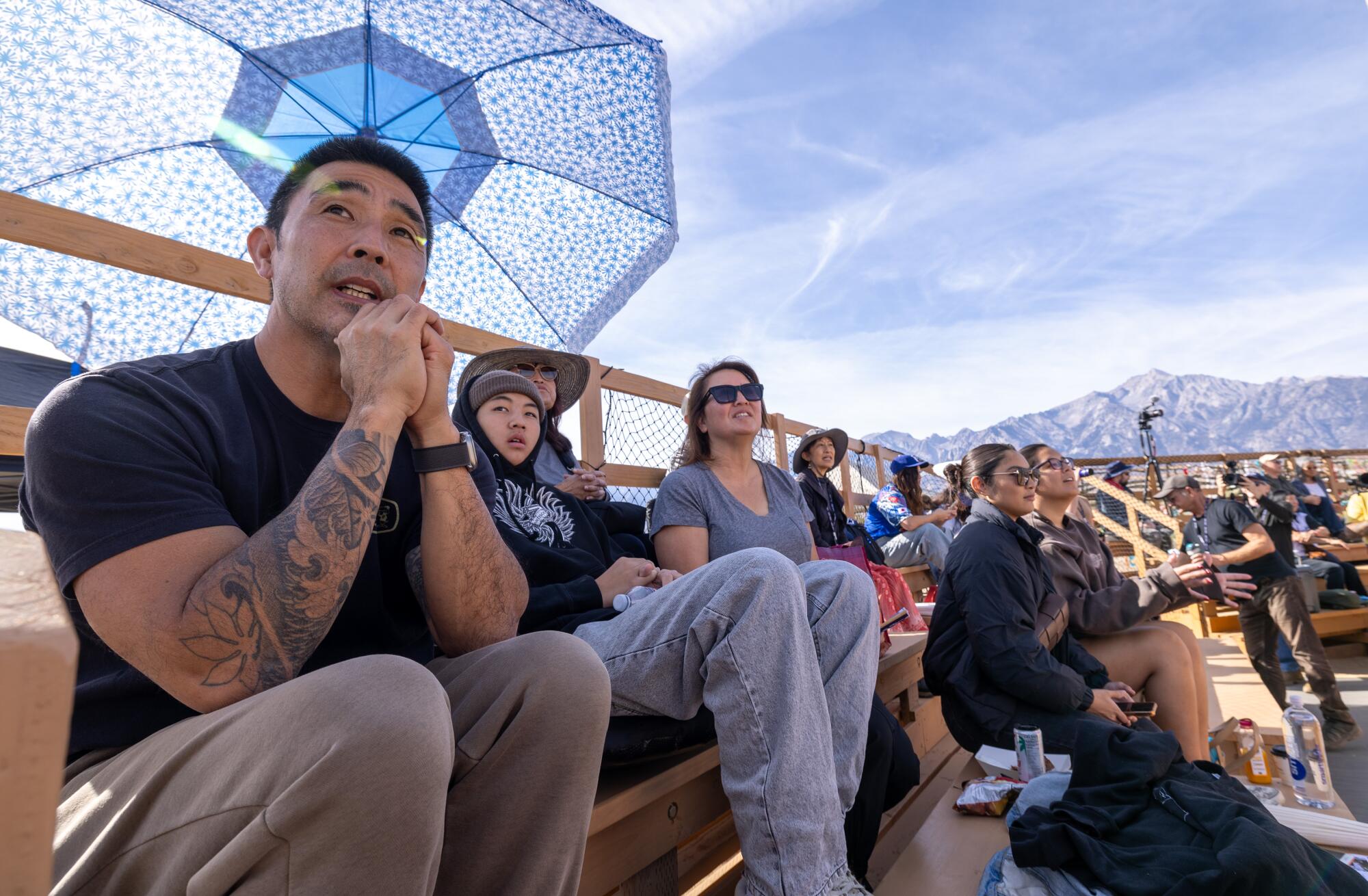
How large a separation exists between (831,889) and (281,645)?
3.85 feet

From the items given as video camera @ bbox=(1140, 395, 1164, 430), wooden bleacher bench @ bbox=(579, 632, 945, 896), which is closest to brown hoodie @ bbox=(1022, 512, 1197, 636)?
wooden bleacher bench @ bbox=(579, 632, 945, 896)

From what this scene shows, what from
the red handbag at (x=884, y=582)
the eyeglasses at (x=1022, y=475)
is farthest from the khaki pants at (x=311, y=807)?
the eyeglasses at (x=1022, y=475)

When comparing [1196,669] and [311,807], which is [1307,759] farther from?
[311,807]

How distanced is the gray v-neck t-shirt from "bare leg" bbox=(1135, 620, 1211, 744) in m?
1.78

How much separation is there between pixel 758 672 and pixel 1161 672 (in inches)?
104

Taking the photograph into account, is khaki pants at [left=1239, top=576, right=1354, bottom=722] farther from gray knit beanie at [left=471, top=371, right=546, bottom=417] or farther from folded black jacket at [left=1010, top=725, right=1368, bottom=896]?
gray knit beanie at [left=471, top=371, right=546, bottom=417]

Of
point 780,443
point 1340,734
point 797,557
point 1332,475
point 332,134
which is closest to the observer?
point 332,134

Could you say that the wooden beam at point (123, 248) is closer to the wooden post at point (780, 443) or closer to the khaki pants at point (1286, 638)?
the wooden post at point (780, 443)

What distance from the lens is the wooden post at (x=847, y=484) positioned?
21.5 ft

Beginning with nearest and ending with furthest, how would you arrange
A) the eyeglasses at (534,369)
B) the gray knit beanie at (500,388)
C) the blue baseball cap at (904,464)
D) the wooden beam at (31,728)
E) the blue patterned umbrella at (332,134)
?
the wooden beam at (31,728)
the blue patterned umbrella at (332,134)
the gray knit beanie at (500,388)
the eyeglasses at (534,369)
the blue baseball cap at (904,464)

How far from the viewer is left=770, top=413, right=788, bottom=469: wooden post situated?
5418 millimetres

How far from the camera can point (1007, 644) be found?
112 inches

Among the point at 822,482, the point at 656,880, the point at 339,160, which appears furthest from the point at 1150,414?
the point at 339,160

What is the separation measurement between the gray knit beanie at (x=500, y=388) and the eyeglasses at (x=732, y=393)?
0.85m
